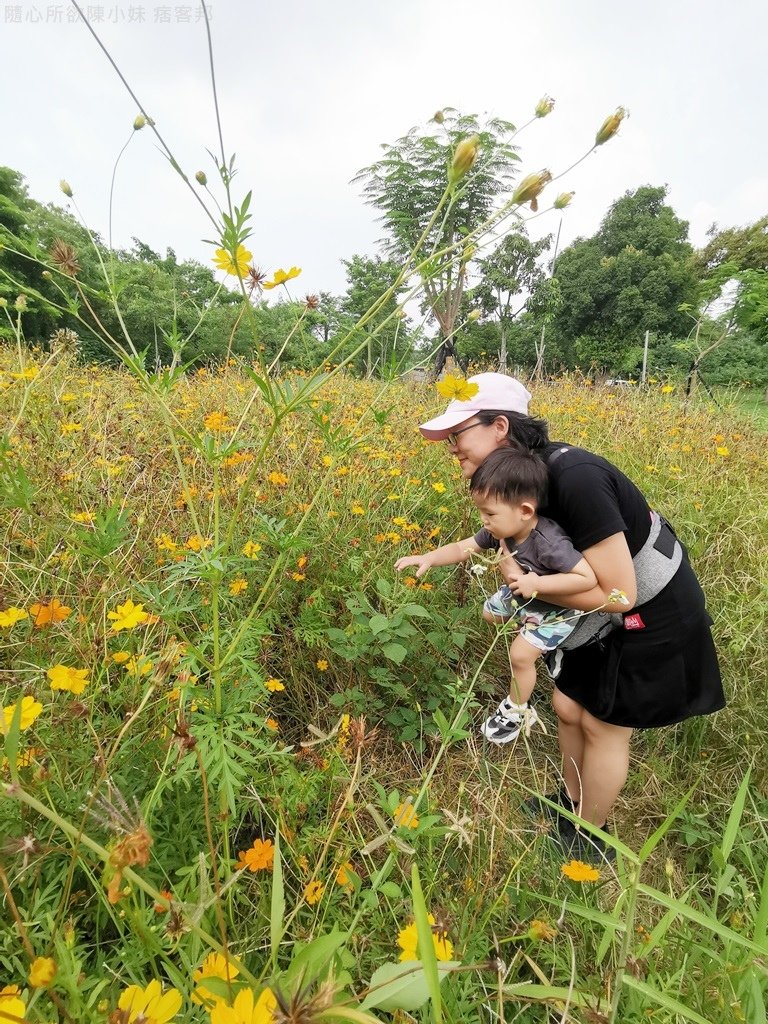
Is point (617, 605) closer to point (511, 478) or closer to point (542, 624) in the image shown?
point (542, 624)

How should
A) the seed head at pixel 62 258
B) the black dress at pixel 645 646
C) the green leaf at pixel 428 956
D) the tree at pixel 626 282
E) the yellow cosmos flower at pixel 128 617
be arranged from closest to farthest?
the green leaf at pixel 428 956 < the yellow cosmos flower at pixel 128 617 < the seed head at pixel 62 258 < the black dress at pixel 645 646 < the tree at pixel 626 282

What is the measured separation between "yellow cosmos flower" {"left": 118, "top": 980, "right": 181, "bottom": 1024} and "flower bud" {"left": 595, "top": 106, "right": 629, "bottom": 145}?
122 cm

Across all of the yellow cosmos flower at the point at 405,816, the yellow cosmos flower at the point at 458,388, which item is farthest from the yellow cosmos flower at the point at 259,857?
the yellow cosmos flower at the point at 458,388

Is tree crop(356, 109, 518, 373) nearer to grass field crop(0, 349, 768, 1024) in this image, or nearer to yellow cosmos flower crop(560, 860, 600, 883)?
grass field crop(0, 349, 768, 1024)

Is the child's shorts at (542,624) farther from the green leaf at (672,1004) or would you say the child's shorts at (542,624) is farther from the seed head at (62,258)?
the seed head at (62,258)

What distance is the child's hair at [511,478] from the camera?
1271mm

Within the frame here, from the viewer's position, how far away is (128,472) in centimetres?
186

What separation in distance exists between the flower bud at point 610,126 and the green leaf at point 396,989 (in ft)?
3.63

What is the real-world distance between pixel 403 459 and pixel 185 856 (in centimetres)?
170

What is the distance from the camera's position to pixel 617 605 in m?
1.22

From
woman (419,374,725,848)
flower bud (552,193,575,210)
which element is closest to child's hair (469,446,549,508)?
woman (419,374,725,848)

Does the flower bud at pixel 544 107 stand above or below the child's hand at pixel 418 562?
above

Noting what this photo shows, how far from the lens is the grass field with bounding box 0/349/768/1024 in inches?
21.4

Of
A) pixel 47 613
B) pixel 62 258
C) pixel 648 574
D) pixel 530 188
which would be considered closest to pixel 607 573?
pixel 648 574
